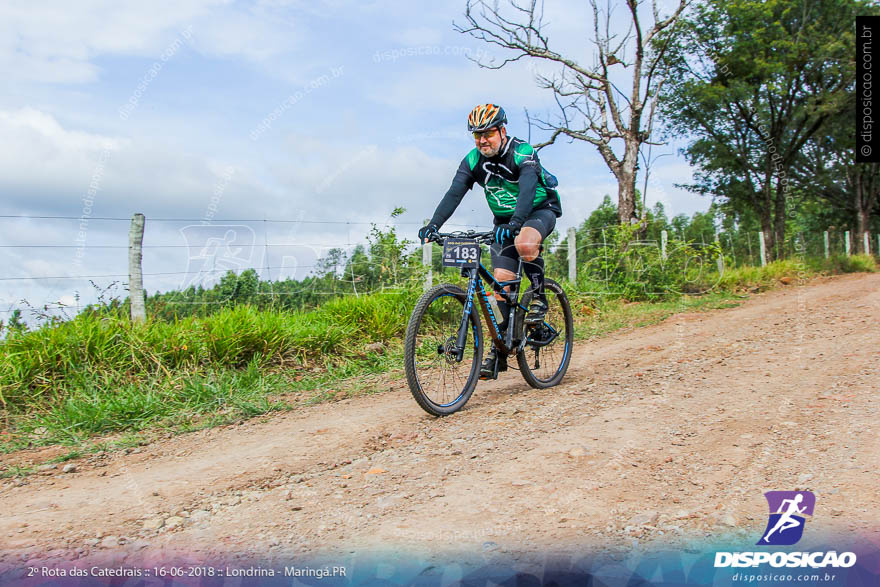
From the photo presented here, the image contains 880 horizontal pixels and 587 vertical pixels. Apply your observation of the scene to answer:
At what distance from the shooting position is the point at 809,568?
1989mm

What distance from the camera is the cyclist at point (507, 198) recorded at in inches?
171

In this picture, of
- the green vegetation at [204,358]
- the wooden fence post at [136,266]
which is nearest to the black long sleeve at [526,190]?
the green vegetation at [204,358]

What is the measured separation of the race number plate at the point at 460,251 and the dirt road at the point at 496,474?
1058 millimetres

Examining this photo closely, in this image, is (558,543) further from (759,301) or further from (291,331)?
(759,301)

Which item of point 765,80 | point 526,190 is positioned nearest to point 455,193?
point 526,190

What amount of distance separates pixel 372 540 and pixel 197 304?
18.6 ft

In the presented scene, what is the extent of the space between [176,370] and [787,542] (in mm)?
5102

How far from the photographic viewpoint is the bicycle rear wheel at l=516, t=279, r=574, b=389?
4895mm

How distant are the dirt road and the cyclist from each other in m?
0.96

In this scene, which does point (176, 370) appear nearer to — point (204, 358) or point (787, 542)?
point (204, 358)

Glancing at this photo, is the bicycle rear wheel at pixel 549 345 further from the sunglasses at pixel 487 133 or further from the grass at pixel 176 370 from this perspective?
the grass at pixel 176 370

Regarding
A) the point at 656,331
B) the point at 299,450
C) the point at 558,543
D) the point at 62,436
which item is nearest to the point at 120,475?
the point at 299,450

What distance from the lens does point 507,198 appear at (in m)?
4.68

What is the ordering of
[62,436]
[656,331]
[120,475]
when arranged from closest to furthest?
[120,475], [62,436], [656,331]
